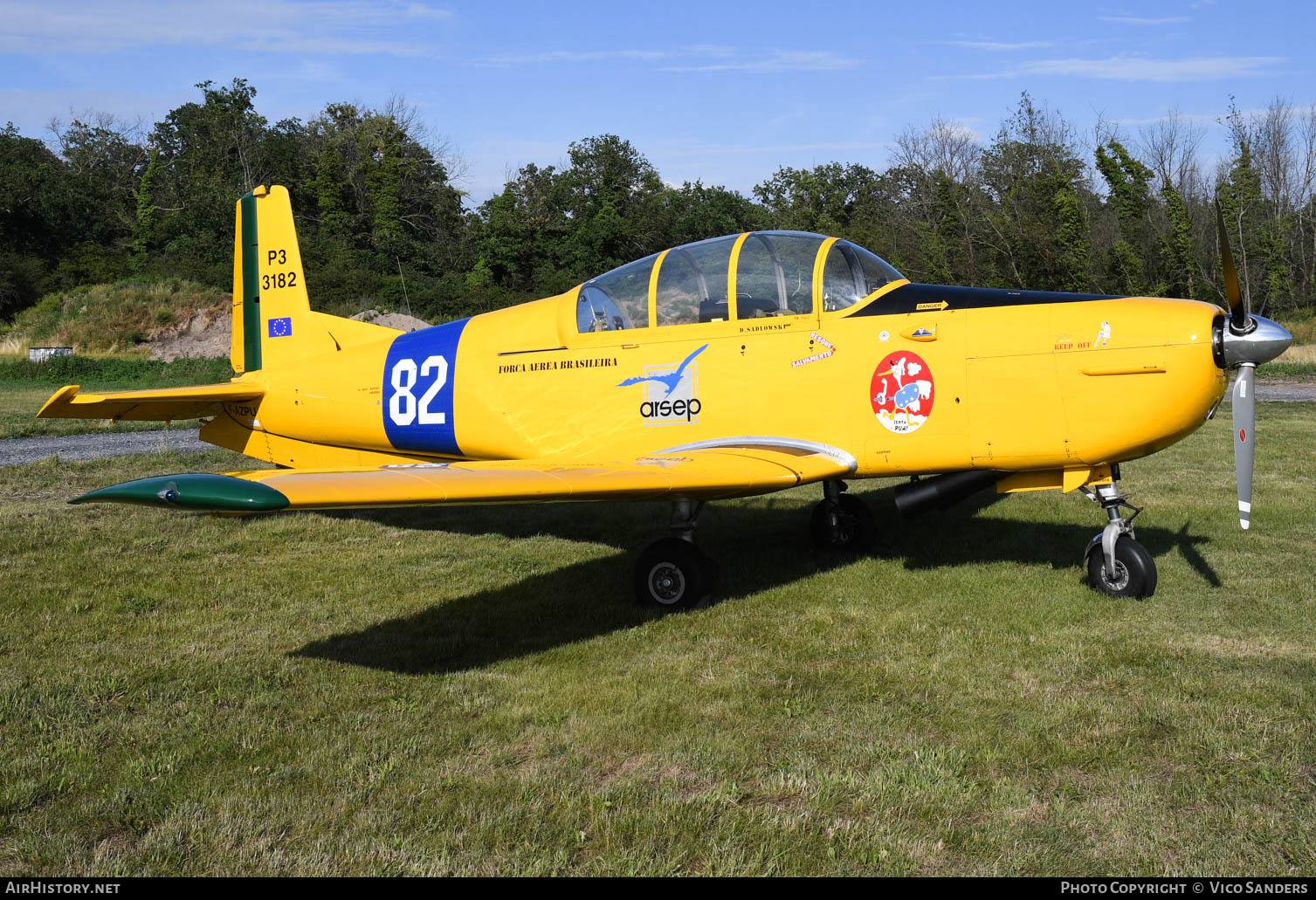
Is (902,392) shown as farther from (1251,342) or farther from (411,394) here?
(411,394)

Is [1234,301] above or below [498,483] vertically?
above

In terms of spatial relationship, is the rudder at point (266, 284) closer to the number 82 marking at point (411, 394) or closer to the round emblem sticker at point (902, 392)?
the number 82 marking at point (411, 394)

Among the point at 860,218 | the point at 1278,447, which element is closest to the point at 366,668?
the point at 1278,447

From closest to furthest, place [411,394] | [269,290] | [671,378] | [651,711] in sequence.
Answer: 1. [651,711]
2. [671,378]
3. [411,394]
4. [269,290]

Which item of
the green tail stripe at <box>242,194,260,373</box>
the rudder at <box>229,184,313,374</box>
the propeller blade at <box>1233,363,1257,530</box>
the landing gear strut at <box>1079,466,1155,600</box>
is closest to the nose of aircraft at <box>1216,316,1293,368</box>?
the propeller blade at <box>1233,363,1257,530</box>

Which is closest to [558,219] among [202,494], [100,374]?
[100,374]

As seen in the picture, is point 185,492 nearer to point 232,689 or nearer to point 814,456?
point 232,689

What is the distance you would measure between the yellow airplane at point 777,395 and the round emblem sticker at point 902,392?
0.5 inches

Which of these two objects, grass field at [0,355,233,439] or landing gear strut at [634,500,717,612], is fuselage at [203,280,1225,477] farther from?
grass field at [0,355,233,439]

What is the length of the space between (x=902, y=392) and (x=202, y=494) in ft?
14.2

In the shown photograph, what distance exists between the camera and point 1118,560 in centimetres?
627

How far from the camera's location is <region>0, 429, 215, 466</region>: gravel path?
13.4 m

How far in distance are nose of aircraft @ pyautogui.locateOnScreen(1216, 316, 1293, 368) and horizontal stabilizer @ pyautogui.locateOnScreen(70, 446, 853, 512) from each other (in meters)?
2.40

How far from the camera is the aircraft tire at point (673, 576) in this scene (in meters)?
6.34
